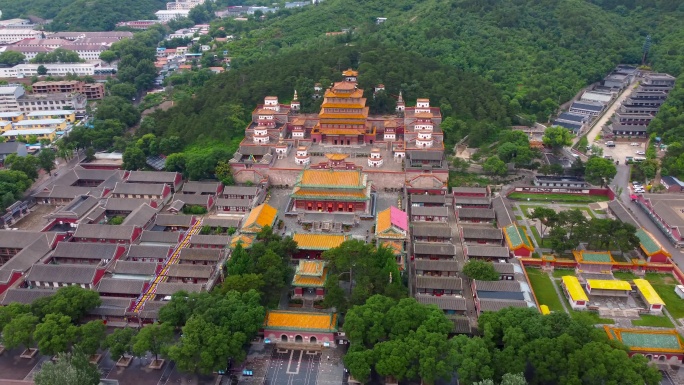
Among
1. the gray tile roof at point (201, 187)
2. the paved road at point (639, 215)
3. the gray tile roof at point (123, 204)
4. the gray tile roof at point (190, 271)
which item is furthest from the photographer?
the gray tile roof at point (201, 187)

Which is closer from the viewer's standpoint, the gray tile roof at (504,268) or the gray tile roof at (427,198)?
the gray tile roof at (504,268)

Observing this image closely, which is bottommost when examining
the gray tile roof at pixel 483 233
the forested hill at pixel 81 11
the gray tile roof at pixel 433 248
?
the gray tile roof at pixel 483 233

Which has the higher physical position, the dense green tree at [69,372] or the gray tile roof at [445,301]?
the dense green tree at [69,372]

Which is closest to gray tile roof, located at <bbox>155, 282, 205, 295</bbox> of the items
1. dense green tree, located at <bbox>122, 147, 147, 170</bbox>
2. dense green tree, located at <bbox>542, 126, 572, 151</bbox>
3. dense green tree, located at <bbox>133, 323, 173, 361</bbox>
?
dense green tree, located at <bbox>133, 323, 173, 361</bbox>

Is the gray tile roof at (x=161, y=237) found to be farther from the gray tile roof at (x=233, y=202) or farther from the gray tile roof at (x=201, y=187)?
the gray tile roof at (x=201, y=187)

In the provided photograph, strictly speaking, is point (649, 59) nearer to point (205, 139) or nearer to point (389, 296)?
point (205, 139)

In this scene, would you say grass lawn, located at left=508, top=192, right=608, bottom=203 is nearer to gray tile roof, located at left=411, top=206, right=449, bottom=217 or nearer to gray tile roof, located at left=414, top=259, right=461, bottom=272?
gray tile roof, located at left=411, top=206, right=449, bottom=217

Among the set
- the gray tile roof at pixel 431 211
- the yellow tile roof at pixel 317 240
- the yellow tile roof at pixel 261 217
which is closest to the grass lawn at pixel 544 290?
the gray tile roof at pixel 431 211

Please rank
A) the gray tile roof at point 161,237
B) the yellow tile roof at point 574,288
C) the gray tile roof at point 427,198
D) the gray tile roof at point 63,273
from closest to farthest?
the yellow tile roof at point 574,288, the gray tile roof at point 63,273, the gray tile roof at point 161,237, the gray tile roof at point 427,198
